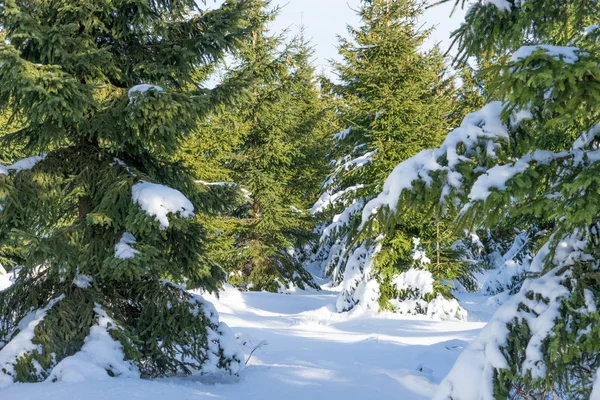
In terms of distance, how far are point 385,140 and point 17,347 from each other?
998cm

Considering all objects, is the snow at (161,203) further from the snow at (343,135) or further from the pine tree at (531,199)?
the snow at (343,135)

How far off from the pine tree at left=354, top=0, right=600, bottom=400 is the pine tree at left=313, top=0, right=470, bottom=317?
9399 millimetres

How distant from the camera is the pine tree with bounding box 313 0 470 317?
506 inches

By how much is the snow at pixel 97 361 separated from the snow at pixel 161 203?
4.63 ft

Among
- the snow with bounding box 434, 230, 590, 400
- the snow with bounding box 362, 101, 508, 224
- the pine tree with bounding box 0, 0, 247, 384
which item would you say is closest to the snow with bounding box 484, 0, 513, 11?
the snow with bounding box 362, 101, 508, 224

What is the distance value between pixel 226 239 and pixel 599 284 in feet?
51.1

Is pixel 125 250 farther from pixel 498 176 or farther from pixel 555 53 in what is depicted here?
pixel 555 53

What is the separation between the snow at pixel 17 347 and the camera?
5.12 meters

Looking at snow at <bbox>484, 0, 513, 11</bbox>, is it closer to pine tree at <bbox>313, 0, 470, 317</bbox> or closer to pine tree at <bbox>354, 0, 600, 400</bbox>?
pine tree at <bbox>354, 0, 600, 400</bbox>

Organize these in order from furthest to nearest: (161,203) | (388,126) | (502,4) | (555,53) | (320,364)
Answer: (388,126) < (320,364) < (161,203) < (502,4) < (555,53)

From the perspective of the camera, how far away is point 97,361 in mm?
5371

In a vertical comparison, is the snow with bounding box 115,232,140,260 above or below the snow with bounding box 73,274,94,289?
above

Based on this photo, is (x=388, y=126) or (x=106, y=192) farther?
(x=388, y=126)

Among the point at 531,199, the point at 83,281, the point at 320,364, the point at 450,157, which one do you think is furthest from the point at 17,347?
the point at 531,199
